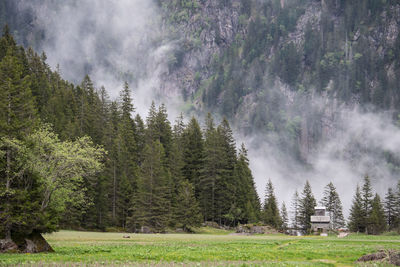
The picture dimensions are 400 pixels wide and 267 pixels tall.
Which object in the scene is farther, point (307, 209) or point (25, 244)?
point (307, 209)

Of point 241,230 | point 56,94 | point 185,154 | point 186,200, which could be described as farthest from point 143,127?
point 241,230

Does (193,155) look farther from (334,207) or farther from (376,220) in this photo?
(376,220)

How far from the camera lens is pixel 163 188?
70000mm

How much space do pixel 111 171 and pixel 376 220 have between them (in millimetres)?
61437

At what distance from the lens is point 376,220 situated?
277ft

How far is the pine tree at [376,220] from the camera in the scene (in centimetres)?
7844

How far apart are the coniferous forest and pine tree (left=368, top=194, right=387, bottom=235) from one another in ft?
0.80

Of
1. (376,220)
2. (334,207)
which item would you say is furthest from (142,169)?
(334,207)

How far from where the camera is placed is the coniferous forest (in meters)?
29.0

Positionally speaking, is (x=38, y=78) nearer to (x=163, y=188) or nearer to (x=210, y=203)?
(x=163, y=188)

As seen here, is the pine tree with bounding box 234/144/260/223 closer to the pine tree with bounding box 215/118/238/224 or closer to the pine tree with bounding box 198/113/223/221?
the pine tree with bounding box 215/118/238/224

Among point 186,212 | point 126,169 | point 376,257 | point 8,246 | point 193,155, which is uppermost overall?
point 193,155

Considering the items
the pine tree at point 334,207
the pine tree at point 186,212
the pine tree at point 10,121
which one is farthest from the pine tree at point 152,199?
the pine tree at point 334,207

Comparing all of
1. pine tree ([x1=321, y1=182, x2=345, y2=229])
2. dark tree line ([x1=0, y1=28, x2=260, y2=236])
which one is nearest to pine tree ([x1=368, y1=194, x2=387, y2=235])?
pine tree ([x1=321, y1=182, x2=345, y2=229])
